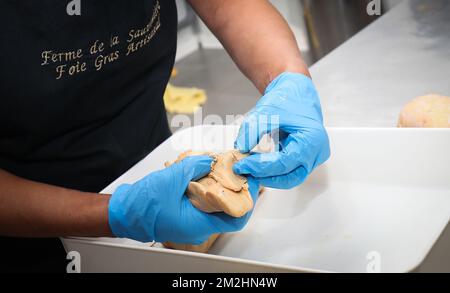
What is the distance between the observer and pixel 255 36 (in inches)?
55.3

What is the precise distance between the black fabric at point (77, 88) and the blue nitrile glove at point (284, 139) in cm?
37

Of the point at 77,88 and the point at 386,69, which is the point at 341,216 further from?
the point at 386,69

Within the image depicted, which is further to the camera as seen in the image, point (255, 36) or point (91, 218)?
point (255, 36)

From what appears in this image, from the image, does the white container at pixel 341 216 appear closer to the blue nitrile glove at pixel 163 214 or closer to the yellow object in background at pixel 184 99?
the blue nitrile glove at pixel 163 214

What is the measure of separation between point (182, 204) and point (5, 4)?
548 millimetres

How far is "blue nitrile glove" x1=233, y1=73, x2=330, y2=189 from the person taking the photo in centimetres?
108

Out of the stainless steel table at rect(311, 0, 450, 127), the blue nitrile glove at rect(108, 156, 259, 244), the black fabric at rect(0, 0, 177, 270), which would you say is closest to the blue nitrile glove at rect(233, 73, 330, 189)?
the blue nitrile glove at rect(108, 156, 259, 244)

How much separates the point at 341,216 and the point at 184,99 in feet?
7.06

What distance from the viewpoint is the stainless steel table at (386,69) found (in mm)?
1730

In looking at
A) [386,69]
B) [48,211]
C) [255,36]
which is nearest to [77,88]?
[48,211]

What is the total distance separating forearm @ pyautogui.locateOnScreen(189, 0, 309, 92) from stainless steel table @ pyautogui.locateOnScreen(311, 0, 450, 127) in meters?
0.39

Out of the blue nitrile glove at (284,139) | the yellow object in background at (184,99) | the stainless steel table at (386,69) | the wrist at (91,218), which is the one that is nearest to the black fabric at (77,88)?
the wrist at (91,218)
